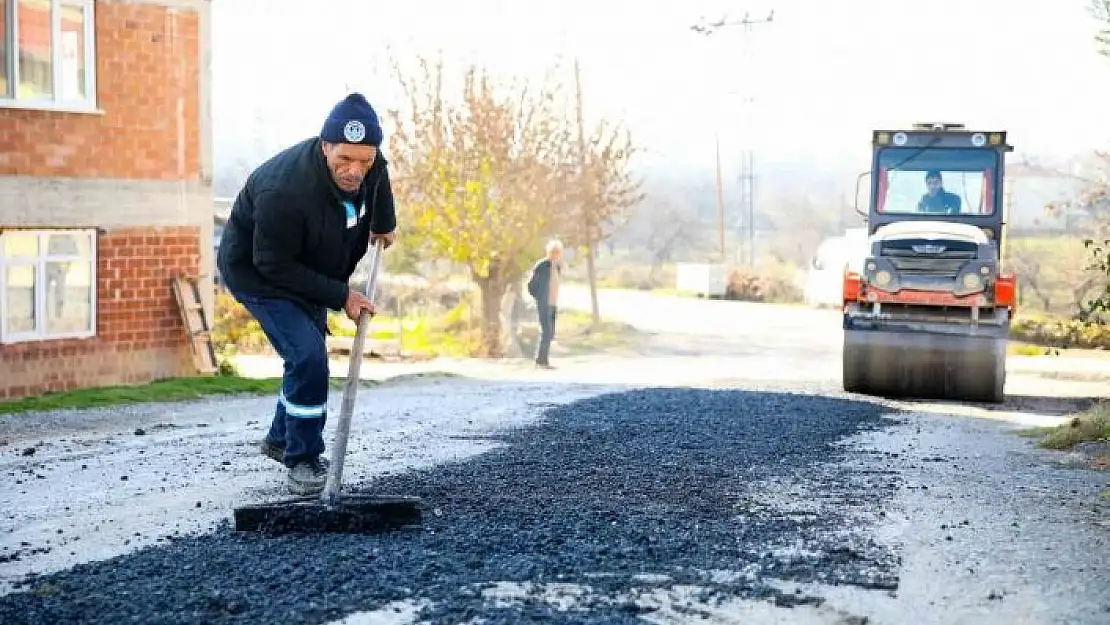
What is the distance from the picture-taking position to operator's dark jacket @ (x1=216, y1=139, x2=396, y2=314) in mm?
6801

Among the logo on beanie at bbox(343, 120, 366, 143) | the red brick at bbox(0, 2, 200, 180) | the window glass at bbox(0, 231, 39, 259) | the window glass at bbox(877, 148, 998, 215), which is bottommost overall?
the window glass at bbox(0, 231, 39, 259)

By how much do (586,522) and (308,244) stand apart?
2.06 m

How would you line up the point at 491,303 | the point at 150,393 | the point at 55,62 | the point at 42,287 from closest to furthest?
the point at 150,393 → the point at 42,287 → the point at 55,62 → the point at 491,303

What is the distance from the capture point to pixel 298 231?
6848mm

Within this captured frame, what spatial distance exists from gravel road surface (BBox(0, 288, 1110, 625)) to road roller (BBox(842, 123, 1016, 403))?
1.87m

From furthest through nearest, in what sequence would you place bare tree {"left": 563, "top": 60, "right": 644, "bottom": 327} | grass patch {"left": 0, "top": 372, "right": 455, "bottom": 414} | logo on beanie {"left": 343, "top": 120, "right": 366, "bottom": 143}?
1. bare tree {"left": 563, "top": 60, "right": 644, "bottom": 327}
2. grass patch {"left": 0, "top": 372, "right": 455, "bottom": 414}
3. logo on beanie {"left": 343, "top": 120, "right": 366, "bottom": 143}

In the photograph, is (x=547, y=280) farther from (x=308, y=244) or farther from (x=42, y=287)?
(x=308, y=244)

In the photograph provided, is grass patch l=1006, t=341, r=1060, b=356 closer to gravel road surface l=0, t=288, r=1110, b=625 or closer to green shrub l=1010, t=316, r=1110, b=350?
green shrub l=1010, t=316, r=1110, b=350

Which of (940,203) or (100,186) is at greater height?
(100,186)

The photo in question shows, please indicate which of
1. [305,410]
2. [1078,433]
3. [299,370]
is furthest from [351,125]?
[1078,433]

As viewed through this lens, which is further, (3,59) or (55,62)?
(55,62)

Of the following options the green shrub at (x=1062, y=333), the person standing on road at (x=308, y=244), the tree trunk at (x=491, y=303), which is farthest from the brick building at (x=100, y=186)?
the green shrub at (x=1062, y=333)

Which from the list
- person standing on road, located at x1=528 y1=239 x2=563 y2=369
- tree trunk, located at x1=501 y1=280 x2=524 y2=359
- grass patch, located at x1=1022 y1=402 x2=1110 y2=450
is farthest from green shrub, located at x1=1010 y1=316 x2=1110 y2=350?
grass patch, located at x1=1022 y1=402 x2=1110 y2=450

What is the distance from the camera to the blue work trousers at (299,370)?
6.98m
